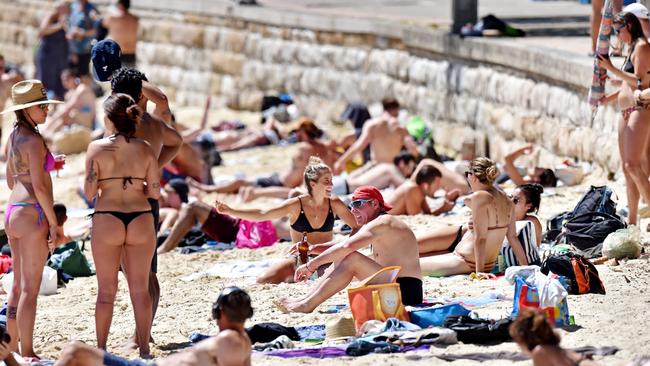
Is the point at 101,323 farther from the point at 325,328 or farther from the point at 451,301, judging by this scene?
the point at 451,301

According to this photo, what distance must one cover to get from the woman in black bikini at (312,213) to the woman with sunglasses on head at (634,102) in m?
2.11

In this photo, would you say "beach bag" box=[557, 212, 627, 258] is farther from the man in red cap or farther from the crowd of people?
the man in red cap

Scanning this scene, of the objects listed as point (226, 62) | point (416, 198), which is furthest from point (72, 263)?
point (226, 62)

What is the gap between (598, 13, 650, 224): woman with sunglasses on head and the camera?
9938 mm

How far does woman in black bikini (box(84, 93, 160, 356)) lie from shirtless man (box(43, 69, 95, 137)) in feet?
37.1

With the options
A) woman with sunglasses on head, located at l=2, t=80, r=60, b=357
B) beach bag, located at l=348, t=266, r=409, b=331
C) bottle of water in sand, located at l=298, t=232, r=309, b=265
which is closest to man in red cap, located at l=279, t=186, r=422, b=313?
beach bag, located at l=348, t=266, r=409, b=331

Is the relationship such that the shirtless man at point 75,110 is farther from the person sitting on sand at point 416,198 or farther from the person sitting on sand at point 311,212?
the person sitting on sand at point 311,212

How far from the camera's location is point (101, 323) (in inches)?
300

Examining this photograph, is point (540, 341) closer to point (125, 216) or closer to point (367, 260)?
point (367, 260)

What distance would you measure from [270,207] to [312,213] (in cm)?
30

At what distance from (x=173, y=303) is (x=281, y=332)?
171cm

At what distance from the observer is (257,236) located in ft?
38.5

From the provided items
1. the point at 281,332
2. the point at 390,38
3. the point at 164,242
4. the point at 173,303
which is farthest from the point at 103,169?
the point at 390,38

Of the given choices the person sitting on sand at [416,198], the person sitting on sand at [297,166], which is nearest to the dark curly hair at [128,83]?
the person sitting on sand at [416,198]
